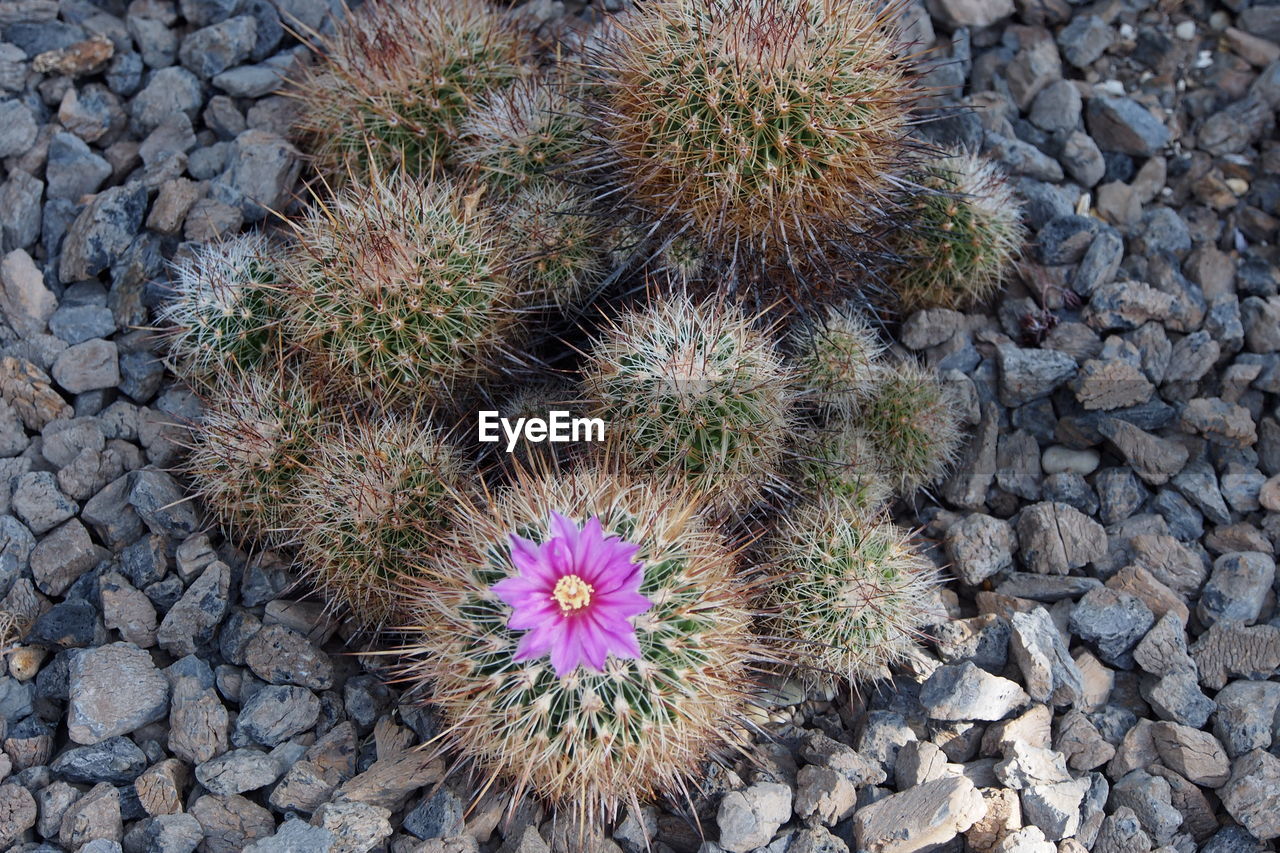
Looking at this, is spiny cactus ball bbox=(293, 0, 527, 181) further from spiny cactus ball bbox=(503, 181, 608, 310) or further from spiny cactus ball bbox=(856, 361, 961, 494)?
spiny cactus ball bbox=(856, 361, 961, 494)

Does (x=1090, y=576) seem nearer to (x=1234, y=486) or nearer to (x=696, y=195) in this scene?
(x=1234, y=486)

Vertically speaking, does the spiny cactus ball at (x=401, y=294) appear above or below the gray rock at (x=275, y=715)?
above

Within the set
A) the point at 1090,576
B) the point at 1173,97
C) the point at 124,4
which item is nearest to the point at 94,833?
the point at 1090,576

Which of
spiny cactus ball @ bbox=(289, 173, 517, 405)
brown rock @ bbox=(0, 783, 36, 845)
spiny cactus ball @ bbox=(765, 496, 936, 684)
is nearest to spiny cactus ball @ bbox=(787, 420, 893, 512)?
spiny cactus ball @ bbox=(765, 496, 936, 684)

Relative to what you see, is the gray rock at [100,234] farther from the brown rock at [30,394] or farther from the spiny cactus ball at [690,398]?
the spiny cactus ball at [690,398]

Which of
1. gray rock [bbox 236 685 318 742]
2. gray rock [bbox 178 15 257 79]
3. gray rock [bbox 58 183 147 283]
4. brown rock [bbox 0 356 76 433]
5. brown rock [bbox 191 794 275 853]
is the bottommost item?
brown rock [bbox 191 794 275 853]

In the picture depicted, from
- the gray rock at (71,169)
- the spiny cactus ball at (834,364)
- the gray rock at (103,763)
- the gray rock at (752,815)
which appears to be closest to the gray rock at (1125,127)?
the spiny cactus ball at (834,364)

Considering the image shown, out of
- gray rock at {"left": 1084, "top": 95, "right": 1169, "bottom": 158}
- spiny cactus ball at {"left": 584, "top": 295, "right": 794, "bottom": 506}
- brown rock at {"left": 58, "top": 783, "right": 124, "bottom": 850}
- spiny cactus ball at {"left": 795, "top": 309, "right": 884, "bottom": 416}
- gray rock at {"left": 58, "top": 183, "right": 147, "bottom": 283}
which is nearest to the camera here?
brown rock at {"left": 58, "top": 783, "right": 124, "bottom": 850}
